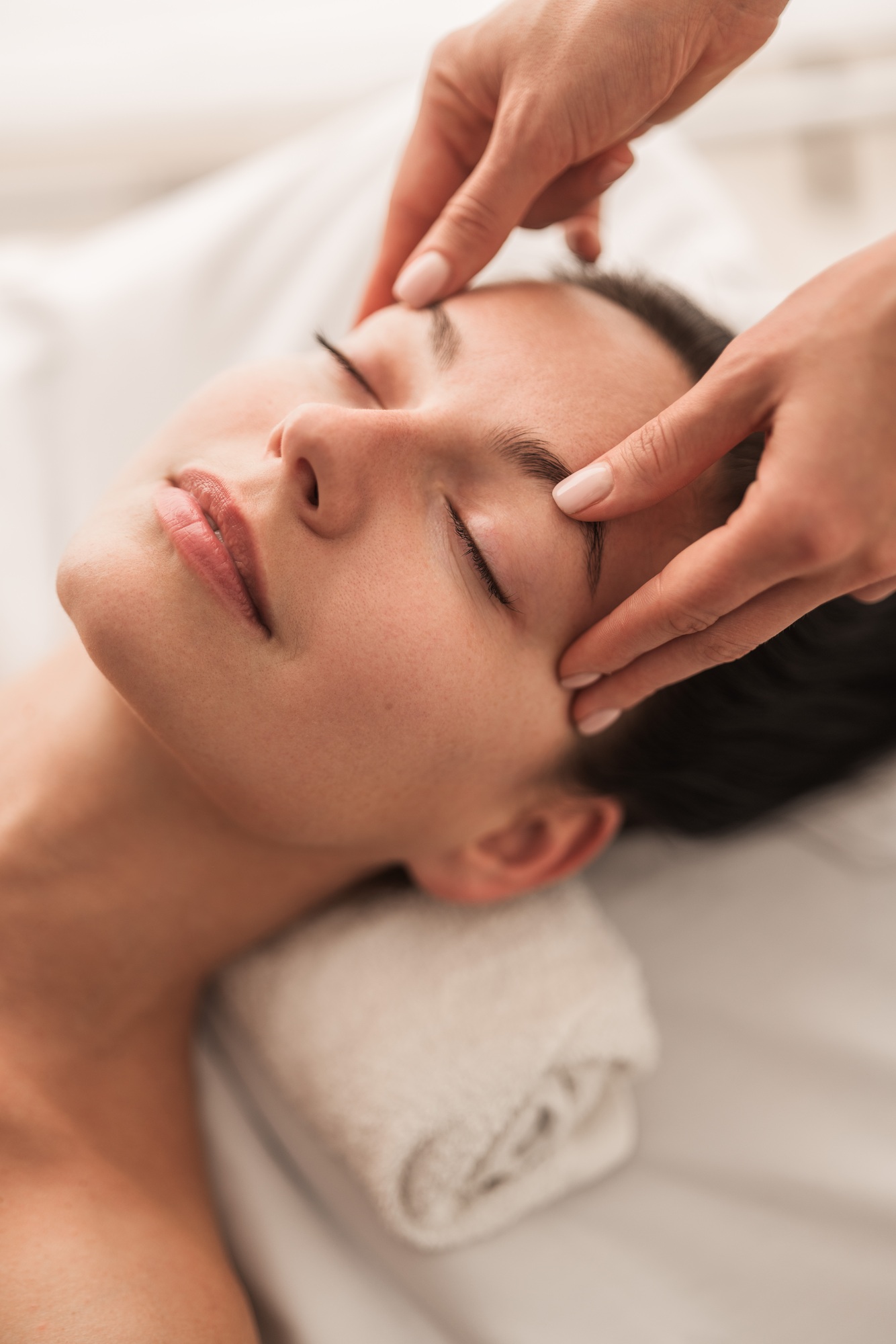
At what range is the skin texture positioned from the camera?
89 centimetres

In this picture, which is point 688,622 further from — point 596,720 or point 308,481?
point 308,481

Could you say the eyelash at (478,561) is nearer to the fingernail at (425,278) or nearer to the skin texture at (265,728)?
the skin texture at (265,728)

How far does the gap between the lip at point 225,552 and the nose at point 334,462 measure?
0.06 m

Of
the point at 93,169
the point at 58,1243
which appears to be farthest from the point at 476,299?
the point at 93,169

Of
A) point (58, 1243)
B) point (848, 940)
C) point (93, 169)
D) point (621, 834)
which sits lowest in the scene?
point (848, 940)

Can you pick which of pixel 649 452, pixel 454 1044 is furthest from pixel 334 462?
pixel 454 1044

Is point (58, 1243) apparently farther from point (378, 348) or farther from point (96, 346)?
point (96, 346)

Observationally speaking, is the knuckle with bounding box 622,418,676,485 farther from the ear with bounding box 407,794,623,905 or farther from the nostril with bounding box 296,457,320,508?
the ear with bounding box 407,794,623,905

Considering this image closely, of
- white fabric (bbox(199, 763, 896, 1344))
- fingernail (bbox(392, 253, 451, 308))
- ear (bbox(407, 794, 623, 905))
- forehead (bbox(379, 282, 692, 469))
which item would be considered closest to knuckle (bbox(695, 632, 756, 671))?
forehead (bbox(379, 282, 692, 469))

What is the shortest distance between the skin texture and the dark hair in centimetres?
6

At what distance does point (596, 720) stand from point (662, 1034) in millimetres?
534

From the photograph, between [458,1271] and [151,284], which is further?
[151,284]

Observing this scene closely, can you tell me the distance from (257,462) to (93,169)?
1495 millimetres

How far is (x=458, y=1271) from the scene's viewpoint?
3.74ft
